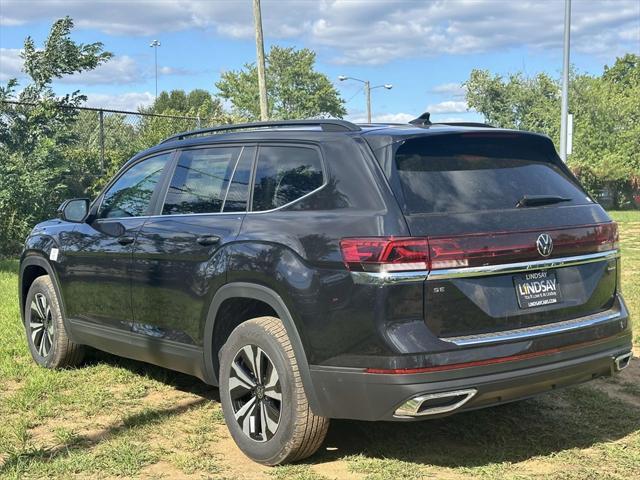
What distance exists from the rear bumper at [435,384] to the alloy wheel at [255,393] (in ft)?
1.17

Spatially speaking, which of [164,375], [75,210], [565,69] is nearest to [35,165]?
[75,210]

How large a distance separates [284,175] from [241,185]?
1.14ft

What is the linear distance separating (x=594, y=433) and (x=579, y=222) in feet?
4.51

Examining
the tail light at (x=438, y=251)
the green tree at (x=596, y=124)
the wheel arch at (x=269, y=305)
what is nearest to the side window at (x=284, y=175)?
the wheel arch at (x=269, y=305)

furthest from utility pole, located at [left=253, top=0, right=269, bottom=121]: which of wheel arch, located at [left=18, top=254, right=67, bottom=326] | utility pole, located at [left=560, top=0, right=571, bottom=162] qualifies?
wheel arch, located at [left=18, top=254, right=67, bottom=326]

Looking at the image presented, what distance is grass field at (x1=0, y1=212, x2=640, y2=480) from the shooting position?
3816 mm

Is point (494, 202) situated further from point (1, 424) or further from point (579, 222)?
point (1, 424)

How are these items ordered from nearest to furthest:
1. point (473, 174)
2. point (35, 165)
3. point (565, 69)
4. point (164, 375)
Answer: point (473, 174)
point (164, 375)
point (35, 165)
point (565, 69)

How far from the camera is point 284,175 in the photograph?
159 inches

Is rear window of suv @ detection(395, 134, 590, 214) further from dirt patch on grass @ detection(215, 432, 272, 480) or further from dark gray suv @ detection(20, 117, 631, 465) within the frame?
dirt patch on grass @ detection(215, 432, 272, 480)

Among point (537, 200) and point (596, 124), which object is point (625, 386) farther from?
point (596, 124)

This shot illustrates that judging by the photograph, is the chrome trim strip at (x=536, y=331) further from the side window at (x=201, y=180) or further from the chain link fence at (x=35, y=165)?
the chain link fence at (x=35, y=165)

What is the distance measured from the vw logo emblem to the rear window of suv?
0.22 m

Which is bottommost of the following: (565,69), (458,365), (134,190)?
(458,365)
